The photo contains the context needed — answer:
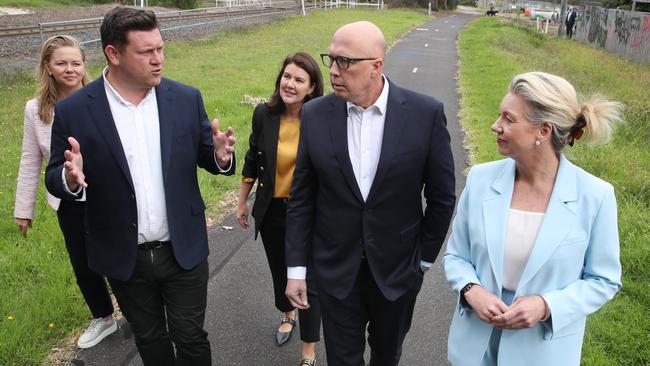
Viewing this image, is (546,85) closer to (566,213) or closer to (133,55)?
(566,213)

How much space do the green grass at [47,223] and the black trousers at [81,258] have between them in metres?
0.37

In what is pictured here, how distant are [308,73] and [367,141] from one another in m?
0.99

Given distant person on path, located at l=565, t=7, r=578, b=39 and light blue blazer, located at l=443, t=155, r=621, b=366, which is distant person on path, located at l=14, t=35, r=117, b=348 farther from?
distant person on path, located at l=565, t=7, r=578, b=39

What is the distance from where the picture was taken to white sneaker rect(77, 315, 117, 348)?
3.77 m

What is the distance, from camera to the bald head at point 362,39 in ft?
8.00

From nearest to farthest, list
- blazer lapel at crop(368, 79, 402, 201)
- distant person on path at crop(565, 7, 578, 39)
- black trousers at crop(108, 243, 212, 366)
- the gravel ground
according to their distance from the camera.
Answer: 1. blazer lapel at crop(368, 79, 402, 201)
2. black trousers at crop(108, 243, 212, 366)
3. the gravel ground
4. distant person on path at crop(565, 7, 578, 39)

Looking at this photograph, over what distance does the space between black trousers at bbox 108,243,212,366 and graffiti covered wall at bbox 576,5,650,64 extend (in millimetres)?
23194

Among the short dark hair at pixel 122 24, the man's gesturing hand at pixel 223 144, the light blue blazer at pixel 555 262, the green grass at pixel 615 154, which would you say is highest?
the short dark hair at pixel 122 24

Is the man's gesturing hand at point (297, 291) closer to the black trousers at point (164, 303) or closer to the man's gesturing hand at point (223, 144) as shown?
the black trousers at point (164, 303)

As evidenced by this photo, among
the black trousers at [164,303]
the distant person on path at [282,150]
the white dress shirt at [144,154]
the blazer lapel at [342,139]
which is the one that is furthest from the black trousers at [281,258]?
the blazer lapel at [342,139]

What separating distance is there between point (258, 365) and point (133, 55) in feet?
7.12

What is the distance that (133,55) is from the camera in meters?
2.60

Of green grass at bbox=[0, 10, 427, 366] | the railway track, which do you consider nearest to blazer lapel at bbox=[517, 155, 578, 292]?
green grass at bbox=[0, 10, 427, 366]

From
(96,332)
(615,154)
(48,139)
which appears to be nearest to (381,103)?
(48,139)
